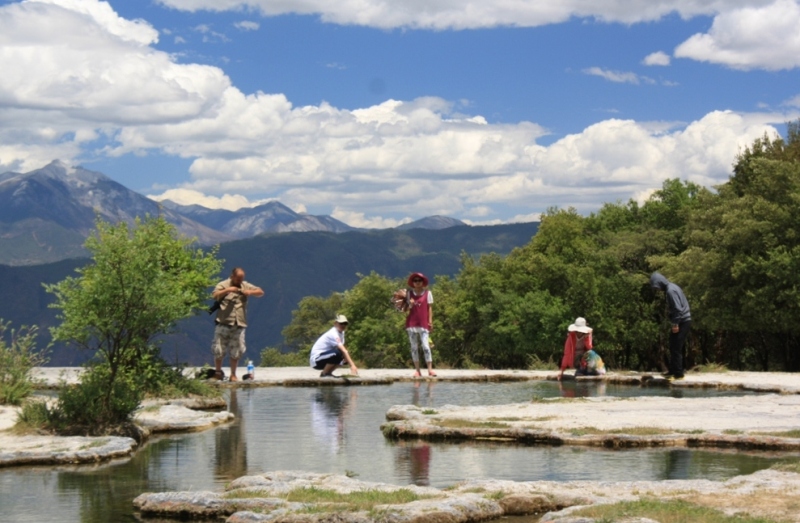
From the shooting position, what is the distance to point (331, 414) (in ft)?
57.4

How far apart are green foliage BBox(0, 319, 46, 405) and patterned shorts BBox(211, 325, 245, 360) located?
4432 millimetres

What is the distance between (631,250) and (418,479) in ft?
143

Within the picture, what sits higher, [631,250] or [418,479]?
[631,250]

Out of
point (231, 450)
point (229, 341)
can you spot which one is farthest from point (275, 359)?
point (231, 450)

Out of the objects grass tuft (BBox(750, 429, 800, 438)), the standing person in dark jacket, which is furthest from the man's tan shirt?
grass tuft (BBox(750, 429, 800, 438))

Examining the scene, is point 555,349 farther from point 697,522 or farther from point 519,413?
point 697,522

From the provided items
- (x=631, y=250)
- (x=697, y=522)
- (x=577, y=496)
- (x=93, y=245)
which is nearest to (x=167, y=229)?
(x=93, y=245)

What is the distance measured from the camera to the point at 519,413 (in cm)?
1628

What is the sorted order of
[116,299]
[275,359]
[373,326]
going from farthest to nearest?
[275,359]
[373,326]
[116,299]

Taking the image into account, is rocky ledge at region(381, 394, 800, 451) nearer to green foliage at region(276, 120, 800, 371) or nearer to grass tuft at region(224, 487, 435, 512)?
grass tuft at region(224, 487, 435, 512)

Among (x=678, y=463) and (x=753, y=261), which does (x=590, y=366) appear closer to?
(x=678, y=463)

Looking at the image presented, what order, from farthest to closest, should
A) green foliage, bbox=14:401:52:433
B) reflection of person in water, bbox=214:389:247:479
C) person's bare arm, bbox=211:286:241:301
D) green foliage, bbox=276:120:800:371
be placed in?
green foliage, bbox=276:120:800:371 → person's bare arm, bbox=211:286:241:301 → green foliage, bbox=14:401:52:433 → reflection of person in water, bbox=214:389:247:479

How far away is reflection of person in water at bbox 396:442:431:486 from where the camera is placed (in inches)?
445

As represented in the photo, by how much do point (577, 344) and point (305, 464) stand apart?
1394cm
